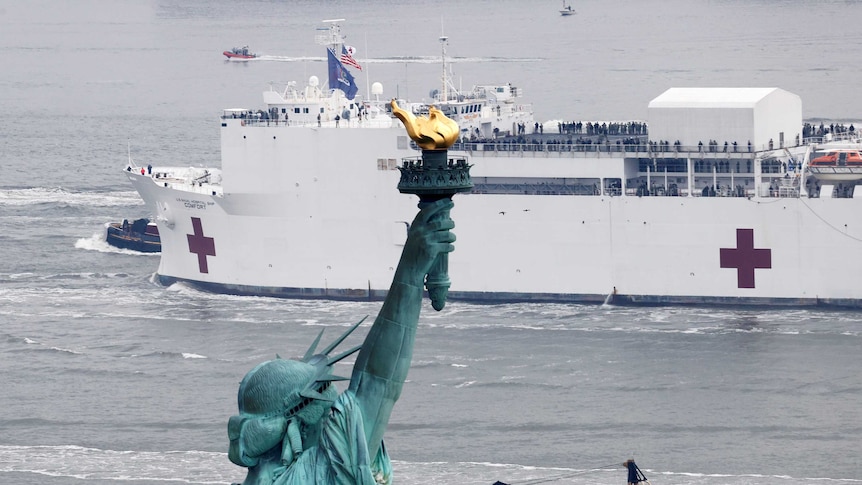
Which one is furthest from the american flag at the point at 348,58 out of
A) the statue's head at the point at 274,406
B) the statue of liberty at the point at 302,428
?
the statue's head at the point at 274,406

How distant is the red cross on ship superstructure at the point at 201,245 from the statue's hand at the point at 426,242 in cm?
2830

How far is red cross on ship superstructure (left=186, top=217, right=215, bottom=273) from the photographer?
123ft

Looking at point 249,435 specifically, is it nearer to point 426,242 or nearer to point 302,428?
point 302,428

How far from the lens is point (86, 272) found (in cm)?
3819

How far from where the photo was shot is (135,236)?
137 ft

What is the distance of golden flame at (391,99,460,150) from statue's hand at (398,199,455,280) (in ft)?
0.96

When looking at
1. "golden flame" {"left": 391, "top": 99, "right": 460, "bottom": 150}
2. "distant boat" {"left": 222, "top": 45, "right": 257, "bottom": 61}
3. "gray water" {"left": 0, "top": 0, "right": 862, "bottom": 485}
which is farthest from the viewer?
"distant boat" {"left": 222, "top": 45, "right": 257, "bottom": 61}

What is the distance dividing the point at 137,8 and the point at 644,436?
139835 millimetres

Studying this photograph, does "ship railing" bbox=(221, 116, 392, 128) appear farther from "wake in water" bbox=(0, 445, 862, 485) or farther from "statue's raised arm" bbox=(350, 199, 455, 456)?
"statue's raised arm" bbox=(350, 199, 455, 456)

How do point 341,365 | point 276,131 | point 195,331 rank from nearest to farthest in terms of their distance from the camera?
point 341,365 → point 195,331 → point 276,131

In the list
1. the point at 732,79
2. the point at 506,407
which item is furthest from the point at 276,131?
the point at 732,79

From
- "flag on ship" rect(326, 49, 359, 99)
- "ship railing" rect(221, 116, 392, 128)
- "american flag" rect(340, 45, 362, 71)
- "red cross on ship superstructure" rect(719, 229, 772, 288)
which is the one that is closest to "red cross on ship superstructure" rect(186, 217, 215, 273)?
"ship railing" rect(221, 116, 392, 128)

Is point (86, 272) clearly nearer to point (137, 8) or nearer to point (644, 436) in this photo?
point (644, 436)

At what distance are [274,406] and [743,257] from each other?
1046 inches
